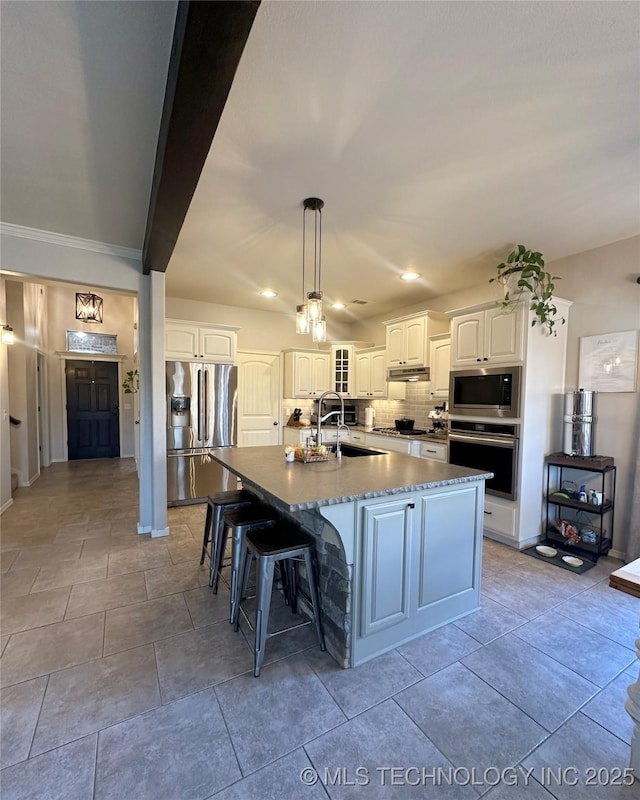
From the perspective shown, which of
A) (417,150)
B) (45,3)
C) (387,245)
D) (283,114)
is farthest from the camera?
(387,245)

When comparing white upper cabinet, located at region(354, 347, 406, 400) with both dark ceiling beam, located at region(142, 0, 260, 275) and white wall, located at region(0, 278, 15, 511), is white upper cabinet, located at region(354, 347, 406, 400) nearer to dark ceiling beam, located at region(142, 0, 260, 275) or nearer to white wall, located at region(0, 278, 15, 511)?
dark ceiling beam, located at region(142, 0, 260, 275)

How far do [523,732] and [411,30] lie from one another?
2785mm

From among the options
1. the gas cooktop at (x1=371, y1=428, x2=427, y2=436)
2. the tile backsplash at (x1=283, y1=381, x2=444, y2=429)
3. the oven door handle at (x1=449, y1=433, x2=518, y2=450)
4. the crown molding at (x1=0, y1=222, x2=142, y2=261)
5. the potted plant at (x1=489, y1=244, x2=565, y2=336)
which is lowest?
the gas cooktop at (x1=371, y1=428, x2=427, y2=436)

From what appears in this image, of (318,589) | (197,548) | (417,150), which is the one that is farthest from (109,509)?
(417,150)

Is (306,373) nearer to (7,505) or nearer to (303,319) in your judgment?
(303,319)

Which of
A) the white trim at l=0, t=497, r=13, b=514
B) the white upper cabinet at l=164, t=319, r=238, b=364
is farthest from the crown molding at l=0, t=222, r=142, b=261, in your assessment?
the white trim at l=0, t=497, r=13, b=514

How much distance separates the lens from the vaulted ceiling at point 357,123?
131 cm

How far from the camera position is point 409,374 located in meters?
4.80

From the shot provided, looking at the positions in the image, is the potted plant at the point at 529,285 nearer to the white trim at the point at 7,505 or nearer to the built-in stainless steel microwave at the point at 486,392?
the built-in stainless steel microwave at the point at 486,392

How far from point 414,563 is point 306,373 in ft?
13.5

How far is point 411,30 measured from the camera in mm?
1314

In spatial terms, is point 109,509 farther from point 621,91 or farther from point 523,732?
point 621,91

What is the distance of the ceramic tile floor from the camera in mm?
1291

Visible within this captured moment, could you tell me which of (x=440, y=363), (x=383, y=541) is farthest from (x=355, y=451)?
(x=383, y=541)
